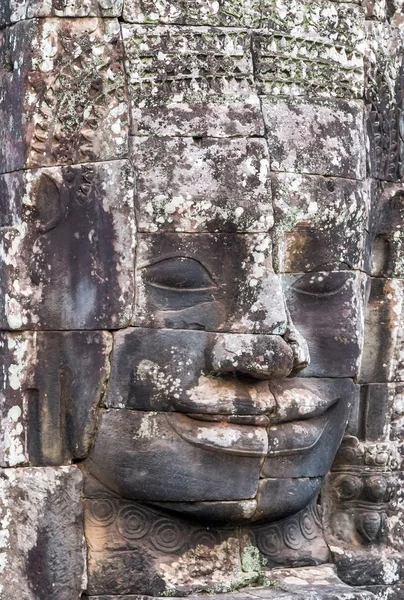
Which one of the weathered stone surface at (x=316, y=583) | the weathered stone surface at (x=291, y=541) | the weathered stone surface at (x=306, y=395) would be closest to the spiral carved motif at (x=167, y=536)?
the weathered stone surface at (x=291, y=541)

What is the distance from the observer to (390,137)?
11031mm

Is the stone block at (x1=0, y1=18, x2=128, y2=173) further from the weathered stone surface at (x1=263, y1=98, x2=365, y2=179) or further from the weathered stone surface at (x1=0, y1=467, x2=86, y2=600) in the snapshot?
the weathered stone surface at (x1=0, y1=467, x2=86, y2=600)

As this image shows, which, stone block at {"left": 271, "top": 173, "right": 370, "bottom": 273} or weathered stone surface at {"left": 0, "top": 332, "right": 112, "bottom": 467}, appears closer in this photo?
weathered stone surface at {"left": 0, "top": 332, "right": 112, "bottom": 467}

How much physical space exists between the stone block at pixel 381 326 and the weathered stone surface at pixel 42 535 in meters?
1.86

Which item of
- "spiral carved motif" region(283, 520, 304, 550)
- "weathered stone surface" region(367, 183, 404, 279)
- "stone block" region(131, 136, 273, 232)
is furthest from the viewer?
"weathered stone surface" region(367, 183, 404, 279)

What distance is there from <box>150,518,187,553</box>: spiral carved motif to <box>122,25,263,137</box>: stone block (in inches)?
74.3

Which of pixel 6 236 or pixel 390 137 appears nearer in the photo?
pixel 6 236

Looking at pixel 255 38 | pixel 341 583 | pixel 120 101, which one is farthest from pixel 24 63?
pixel 341 583

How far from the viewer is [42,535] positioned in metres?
10.2

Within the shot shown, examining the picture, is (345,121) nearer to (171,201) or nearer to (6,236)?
(171,201)

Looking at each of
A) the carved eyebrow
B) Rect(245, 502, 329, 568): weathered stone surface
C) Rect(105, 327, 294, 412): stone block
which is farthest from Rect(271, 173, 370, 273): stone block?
Rect(245, 502, 329, 568): weathered stone surface

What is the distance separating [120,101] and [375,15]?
5.08 feet

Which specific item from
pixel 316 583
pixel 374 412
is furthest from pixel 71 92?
pixel 316 583

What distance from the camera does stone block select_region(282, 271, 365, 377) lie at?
10.4m
